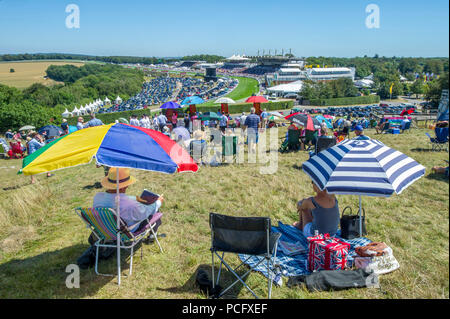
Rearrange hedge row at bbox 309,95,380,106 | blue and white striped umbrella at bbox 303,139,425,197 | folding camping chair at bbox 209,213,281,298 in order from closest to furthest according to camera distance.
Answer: folding camping chair at bbox 209,213,281,298
blue and white striped umbrella at bbox 303,139,425,197
hedge row at bbox 309,95,380,106

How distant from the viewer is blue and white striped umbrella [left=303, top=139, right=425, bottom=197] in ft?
11.1

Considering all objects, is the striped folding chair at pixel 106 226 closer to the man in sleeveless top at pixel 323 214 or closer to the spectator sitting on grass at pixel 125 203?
the spectator sitting on grass at pixel 125 203

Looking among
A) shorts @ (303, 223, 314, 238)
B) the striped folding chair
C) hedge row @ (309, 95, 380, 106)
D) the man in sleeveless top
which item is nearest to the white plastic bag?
the man in sleeveless top

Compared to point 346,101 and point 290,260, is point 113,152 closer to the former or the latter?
point 290,260

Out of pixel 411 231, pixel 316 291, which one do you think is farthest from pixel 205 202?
pixel 411 231

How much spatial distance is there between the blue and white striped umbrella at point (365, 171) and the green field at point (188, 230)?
79 centimetres

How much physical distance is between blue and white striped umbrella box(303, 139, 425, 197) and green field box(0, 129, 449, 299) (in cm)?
79

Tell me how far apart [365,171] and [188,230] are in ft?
9.21

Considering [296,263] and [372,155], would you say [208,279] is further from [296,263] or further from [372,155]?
[372,155]

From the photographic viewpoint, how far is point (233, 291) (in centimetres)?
328

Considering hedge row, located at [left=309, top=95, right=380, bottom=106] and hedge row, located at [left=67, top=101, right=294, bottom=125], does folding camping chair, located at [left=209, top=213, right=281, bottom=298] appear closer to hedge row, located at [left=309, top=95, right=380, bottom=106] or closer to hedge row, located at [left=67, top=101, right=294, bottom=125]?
hedge row, located at [left=67, top=101, right=294, bottom=125]

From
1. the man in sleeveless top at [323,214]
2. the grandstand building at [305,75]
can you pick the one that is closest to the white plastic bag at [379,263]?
the man in sleeveless top at [323,214]

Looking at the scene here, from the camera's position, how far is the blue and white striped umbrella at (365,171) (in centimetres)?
338
